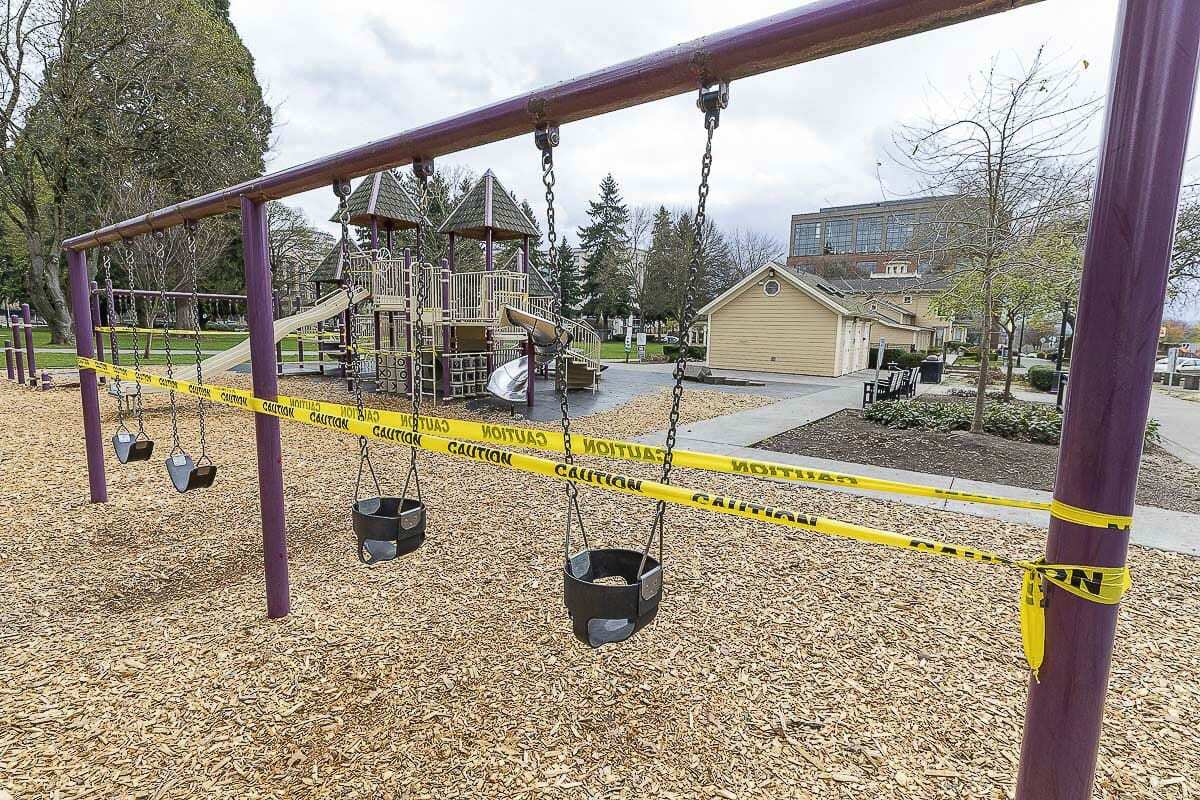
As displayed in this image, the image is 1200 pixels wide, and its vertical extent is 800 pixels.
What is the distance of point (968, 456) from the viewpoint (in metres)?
7.52

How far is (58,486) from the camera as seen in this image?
545 centimetres

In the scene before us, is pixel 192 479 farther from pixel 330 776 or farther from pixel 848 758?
pixel 848 758

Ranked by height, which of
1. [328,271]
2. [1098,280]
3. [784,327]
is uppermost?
[328,271]

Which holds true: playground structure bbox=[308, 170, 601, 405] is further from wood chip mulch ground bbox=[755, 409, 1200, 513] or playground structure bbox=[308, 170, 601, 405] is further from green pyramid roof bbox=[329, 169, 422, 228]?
wood chip mulch ground bbox=[755, 409, 1200, 513]

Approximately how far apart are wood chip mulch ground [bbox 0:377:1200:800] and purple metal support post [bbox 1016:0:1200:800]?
1.03 m

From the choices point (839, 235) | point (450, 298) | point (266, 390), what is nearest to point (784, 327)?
point (450, 298)

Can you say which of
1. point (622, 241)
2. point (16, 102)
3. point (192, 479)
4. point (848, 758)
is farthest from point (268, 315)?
point (622, 241)

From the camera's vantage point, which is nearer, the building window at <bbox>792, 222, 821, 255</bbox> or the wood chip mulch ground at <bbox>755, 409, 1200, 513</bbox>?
the wood chip mulch ground at <bbox>755, 409, 1200, 513</bbox>

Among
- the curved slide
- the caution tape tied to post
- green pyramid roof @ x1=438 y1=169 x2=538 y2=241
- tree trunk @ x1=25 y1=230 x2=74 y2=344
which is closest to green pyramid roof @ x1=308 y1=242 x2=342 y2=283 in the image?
tree trunk @ x1=25 y1=230 x2=74 y2=344

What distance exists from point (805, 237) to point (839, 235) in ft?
34.3

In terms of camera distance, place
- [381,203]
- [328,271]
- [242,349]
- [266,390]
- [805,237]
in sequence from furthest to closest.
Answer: [805,237] < [328,271] < [381,203] < [242,349] < [266,390]

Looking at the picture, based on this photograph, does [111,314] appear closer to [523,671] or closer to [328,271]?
[523,671]

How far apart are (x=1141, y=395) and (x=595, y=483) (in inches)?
53.7

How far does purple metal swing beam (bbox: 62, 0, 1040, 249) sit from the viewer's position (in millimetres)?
1447
